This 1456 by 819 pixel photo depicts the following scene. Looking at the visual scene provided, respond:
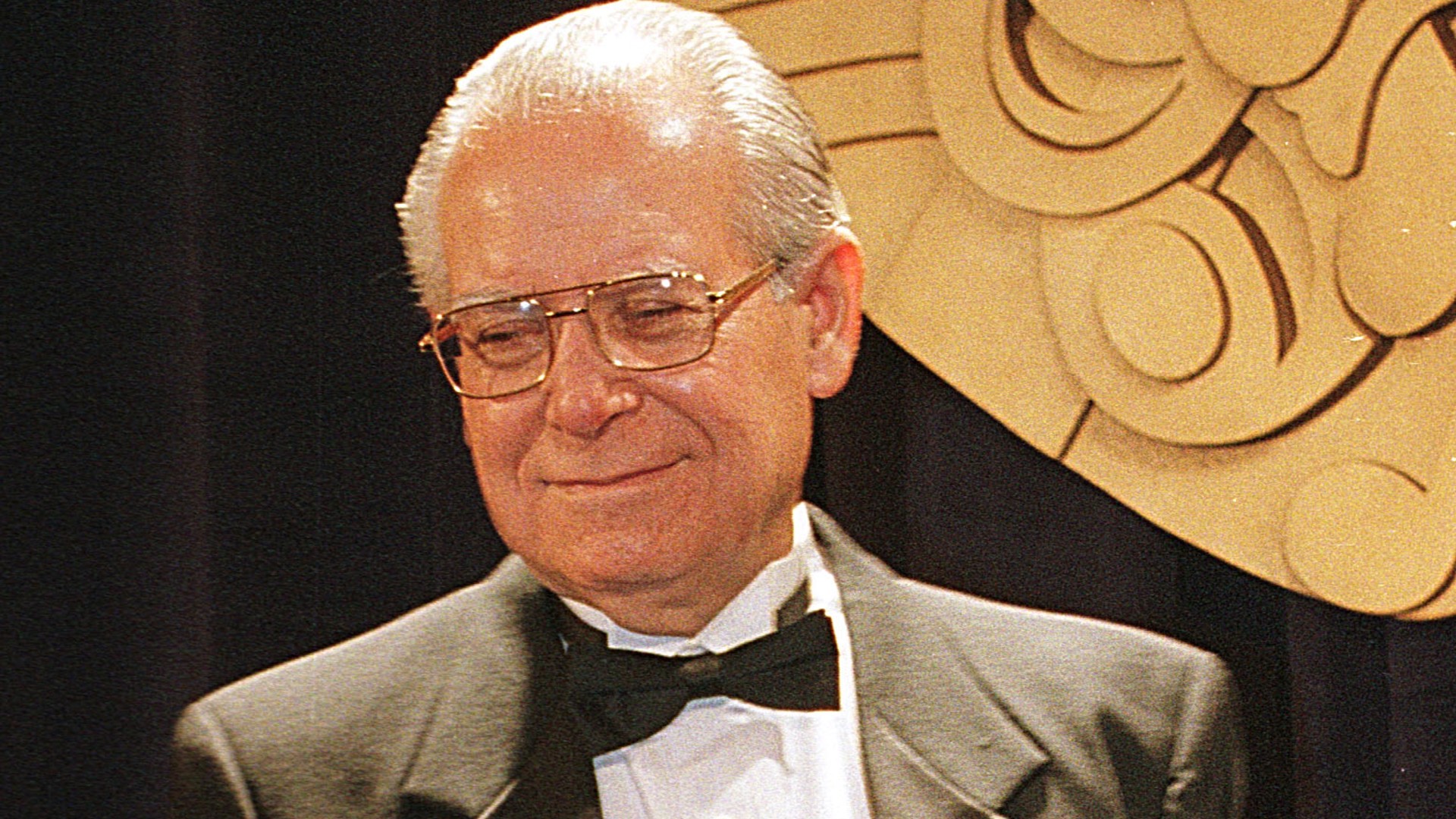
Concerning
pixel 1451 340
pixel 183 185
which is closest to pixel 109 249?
pixel 183 185

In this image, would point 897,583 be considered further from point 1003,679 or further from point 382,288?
point 382,288

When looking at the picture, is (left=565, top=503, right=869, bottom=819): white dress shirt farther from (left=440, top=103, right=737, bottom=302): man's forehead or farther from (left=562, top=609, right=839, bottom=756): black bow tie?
(left=440, top=103, right=737, bottom=302): man's forehead

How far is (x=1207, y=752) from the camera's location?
1.78 m

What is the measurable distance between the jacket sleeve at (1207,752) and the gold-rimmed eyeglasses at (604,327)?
64 cm

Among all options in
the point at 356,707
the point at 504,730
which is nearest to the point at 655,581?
the point at 504,730

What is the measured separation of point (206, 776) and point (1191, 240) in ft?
4.03

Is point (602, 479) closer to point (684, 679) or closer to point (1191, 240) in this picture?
point (684, 679)

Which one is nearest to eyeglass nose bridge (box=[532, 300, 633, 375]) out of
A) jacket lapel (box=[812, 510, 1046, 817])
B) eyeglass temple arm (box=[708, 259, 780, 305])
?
eyeglass temple arm (box=[708, 259, 780, 305])

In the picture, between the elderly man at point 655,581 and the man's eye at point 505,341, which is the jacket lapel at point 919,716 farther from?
the man's eye at point 505,341

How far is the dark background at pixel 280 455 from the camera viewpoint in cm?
194

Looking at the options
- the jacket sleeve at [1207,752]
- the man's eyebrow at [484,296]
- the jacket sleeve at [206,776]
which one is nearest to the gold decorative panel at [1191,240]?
the jacket sleeve at [1207,752]

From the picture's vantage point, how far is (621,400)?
154 centimetres

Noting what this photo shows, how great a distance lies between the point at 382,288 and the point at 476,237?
56cm

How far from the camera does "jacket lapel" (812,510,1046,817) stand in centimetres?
167
